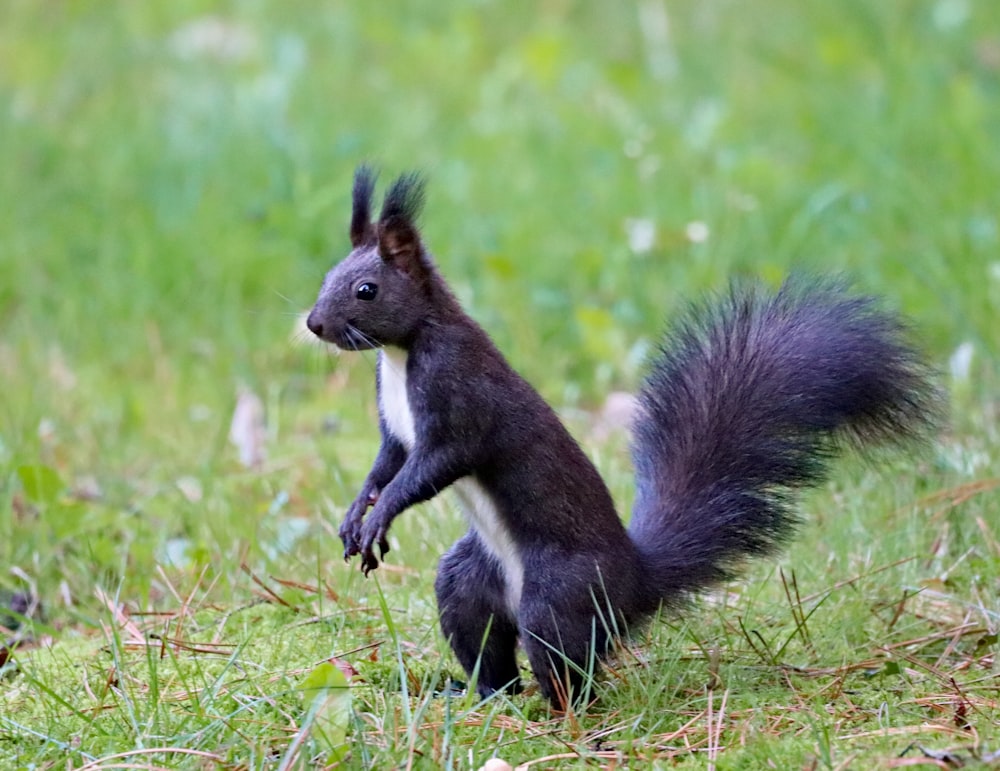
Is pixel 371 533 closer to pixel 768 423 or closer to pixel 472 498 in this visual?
pixel 472 498

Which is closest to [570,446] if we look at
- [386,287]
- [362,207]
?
[386,287]

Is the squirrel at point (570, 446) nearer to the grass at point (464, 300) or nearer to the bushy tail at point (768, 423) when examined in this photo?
the bushy tail at point (768, 423)

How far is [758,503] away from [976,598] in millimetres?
505

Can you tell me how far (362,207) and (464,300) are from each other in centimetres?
243

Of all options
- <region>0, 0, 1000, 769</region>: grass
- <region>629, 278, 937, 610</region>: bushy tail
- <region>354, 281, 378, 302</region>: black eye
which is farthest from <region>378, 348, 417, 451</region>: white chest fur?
<region>629, 278, 937, 610</region>: bushy tail

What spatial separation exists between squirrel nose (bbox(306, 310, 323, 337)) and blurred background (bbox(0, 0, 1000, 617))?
585 mm

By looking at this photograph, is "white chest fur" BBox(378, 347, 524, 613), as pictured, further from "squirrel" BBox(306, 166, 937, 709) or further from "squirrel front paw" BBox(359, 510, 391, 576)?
"squirrel front paw" BBox(359, 510, 391, 576)

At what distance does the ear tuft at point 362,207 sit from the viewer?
8.34ft

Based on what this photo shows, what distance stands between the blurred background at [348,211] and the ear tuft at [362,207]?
0.53m

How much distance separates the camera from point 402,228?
2.47 m

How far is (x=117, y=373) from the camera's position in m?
4.98

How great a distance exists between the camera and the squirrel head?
2.43 meters

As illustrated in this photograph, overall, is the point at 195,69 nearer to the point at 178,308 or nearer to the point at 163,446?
the point at 178,308

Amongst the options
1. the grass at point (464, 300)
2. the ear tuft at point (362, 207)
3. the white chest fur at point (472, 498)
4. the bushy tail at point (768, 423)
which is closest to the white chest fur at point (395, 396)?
the white chest fur at point (472, 498)
